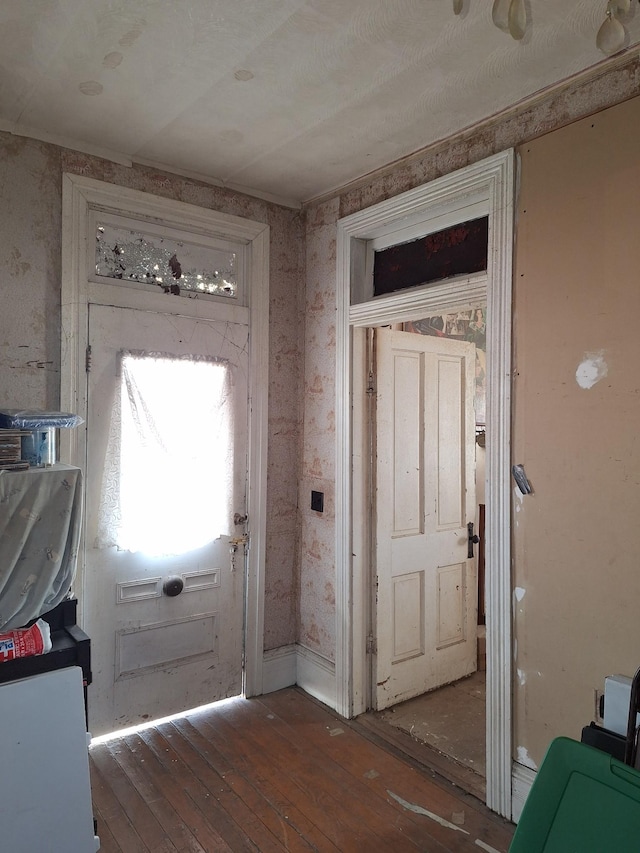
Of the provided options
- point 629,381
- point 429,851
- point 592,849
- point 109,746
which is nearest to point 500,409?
point 629,381

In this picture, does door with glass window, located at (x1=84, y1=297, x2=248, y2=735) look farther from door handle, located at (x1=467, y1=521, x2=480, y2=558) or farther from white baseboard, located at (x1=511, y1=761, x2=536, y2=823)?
white baseboard, located at (x1=511, y1=761, x2=536, y2=823)

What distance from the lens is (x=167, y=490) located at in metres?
2.96

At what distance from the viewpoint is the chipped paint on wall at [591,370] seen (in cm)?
206

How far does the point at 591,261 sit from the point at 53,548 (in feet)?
7.16

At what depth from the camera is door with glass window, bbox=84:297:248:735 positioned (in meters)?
2.81

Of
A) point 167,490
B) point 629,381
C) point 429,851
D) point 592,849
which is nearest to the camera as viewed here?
point 592,849

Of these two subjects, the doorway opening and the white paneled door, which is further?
the white paneled door

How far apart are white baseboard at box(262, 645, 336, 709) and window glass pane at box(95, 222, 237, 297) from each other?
2.14m

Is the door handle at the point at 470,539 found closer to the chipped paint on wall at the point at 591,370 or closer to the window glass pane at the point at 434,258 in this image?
the window glass pane at the point at 434,258

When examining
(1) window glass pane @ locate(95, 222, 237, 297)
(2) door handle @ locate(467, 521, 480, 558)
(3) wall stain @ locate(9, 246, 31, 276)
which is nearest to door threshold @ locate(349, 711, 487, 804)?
(2) door handle @ locate(467, 521, 480, 558)

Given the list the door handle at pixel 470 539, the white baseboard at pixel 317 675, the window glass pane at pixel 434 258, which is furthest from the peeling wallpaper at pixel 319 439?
the door handle at pixel 470 539

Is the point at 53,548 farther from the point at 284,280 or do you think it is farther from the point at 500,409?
the point at 284,280

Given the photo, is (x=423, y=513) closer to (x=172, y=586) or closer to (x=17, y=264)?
(x=172, y=586)

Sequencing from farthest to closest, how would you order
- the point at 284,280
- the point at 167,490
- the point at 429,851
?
the point at 284,280, the point at 167,490, the point at 429,851
